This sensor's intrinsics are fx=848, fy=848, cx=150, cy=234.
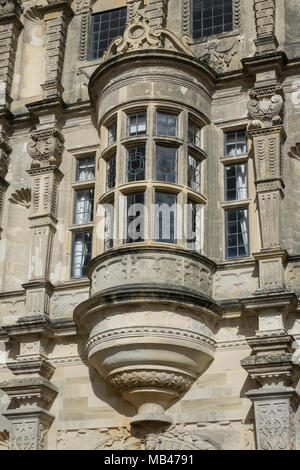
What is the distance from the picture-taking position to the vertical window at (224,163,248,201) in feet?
56.7

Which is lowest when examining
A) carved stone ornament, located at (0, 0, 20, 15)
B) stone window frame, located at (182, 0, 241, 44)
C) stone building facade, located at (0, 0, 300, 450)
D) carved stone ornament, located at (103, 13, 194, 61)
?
stone building facade, located at (0, 0, 300, 450)

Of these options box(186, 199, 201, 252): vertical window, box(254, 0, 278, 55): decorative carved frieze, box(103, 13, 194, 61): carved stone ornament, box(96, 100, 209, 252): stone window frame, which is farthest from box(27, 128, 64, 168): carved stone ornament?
box(254, 0, 278, 55): decorative carved frieze

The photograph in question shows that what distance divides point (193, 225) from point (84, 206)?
9.27 ft

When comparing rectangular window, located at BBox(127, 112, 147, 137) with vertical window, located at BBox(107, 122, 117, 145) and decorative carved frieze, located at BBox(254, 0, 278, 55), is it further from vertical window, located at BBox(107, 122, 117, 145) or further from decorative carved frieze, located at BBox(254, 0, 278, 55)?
decorative carved frieze, located at BBox(254, 0, 278, 55)

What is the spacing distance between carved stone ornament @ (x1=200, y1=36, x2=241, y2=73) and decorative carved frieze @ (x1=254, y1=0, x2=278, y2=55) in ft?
2.23

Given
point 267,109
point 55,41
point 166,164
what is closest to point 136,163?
point 166,164

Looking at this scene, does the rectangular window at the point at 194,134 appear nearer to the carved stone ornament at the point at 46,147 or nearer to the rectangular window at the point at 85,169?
the rectangular window at the point at 85,169

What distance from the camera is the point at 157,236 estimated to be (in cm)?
1623

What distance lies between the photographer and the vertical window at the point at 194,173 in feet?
56.0

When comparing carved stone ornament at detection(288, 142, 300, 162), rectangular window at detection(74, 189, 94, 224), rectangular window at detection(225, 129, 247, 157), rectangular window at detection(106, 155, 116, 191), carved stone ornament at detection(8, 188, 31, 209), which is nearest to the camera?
carved stone ornament at detection(288, 142, 300, 162)

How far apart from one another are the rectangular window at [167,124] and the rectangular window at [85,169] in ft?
7.13

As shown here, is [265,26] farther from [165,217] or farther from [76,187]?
[76,187]
